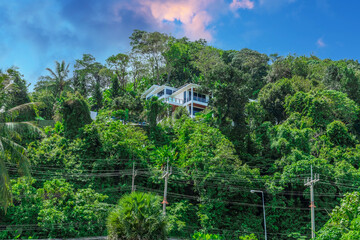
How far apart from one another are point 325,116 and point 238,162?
574 inches

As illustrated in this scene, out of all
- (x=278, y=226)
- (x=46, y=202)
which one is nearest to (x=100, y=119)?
(x=46, y=202)

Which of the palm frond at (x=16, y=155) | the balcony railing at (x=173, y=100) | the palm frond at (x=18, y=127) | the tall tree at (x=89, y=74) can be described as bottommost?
the palm frond at (x=16, y=155)

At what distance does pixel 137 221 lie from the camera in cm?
1488

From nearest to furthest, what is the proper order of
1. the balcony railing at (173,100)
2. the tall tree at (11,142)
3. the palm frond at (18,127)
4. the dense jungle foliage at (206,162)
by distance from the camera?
the tall tree at (11,142)
the palm frond at (18,127)
the dense jungle foliage at (206,162)
the balcony railing at (173,100)

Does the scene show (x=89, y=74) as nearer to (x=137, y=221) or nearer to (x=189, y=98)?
(x=189, y=98)

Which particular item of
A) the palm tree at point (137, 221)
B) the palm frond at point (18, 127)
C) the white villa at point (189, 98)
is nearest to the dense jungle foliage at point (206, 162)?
the palm frond at point (18, 127)

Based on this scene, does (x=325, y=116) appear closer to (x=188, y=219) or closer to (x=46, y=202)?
(x=188, y=219)

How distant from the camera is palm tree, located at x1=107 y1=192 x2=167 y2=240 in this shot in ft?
48.7

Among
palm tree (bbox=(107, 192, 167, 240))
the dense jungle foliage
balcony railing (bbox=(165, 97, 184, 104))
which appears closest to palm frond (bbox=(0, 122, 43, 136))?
the dense jungle foliage

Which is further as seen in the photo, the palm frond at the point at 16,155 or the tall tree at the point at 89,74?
the tall tree at the point at 89,74

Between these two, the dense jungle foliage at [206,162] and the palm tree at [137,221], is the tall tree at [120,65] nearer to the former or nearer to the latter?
the dense jungle foliage at [206,162]

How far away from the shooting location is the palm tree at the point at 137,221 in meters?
14.8

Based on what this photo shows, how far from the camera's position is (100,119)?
41375 millimetres

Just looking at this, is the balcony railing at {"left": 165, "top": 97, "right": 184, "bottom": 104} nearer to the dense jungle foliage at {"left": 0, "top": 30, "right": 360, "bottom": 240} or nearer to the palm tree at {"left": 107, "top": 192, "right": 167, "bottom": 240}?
the dense jungle foliage at {"left": 0, "top": 30, "right": 360, "bottom": 240}
